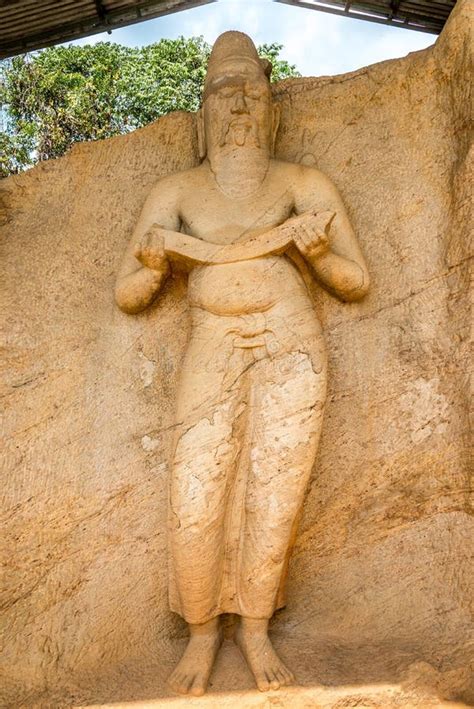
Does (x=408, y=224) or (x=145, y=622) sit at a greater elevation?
(x=408, y=224)

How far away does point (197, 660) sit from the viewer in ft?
11.7

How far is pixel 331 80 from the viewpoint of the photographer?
4637mm

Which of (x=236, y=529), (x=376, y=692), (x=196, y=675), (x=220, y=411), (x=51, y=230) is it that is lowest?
(x=376, y=692)

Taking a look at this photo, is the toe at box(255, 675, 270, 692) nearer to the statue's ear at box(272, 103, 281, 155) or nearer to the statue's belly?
the statue's belly

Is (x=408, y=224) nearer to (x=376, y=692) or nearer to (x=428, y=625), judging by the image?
(x=428, y=625)

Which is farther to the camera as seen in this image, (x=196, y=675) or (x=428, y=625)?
(x=428, y=625)

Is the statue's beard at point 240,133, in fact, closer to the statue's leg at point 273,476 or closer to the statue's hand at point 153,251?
the statue's hand at point 153,251

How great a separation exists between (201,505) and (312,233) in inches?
57.3

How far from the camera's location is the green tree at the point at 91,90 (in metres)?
11.8

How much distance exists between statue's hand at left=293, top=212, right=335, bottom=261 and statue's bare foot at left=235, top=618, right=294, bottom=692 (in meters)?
1.86

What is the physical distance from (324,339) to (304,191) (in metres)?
0.82

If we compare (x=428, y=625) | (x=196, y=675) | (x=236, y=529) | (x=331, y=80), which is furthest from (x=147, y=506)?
(x=331, y=80)

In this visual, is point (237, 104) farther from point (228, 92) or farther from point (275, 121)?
point (275, 121)

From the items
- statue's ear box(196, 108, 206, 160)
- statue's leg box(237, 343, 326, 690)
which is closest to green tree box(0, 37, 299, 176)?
statue's ear box(196, 108, 206, 160)
